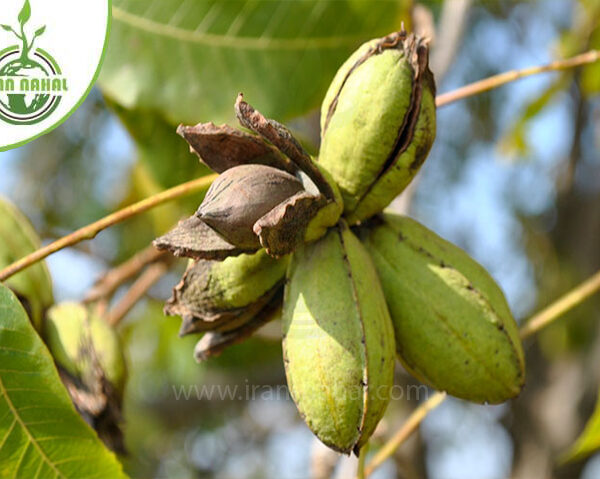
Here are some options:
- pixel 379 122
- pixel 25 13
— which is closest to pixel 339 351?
pixel 379 122

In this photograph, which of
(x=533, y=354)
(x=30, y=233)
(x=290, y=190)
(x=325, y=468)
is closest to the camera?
(x=290, y=190)

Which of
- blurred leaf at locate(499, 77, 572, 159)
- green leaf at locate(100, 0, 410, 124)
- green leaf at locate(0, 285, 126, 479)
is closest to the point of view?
green leaf at locate(0, 285, 126, 479)

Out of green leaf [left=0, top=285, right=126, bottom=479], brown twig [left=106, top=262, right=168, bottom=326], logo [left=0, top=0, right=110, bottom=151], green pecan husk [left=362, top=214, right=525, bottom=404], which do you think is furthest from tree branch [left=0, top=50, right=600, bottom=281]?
brown twig [left=106, top=262, right=168, bottom=326]

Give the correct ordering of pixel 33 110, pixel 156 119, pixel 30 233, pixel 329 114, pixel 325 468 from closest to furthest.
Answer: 1. pixel 329 114
2. pixel 33 110
3. pixel 30 233
4. pixel 325 468
5. pixel 156 119

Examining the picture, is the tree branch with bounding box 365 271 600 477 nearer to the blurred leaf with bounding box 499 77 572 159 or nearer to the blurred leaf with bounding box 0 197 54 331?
the blurred leaf with bounding box 0 197 54 331

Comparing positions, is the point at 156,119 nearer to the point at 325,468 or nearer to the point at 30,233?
the point at 30,233

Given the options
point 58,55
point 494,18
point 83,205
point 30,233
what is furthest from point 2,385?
point 494,18

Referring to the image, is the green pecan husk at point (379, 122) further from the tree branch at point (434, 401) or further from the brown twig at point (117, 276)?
the brown twig at point (117, 276)
